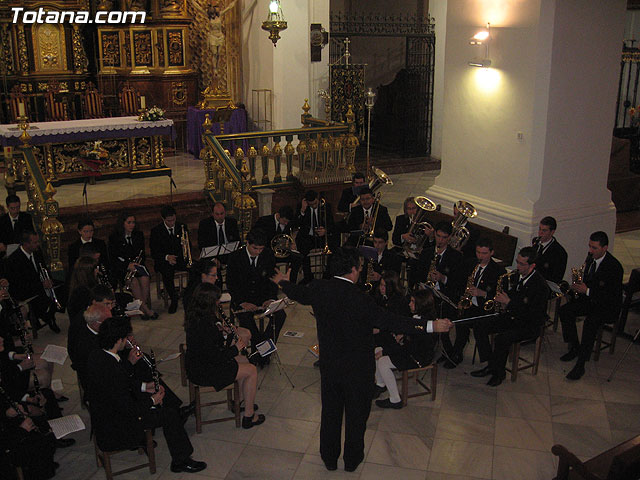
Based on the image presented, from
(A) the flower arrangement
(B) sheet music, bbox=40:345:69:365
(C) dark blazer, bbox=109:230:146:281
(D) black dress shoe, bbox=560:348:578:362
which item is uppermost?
(A) the flower arrangement

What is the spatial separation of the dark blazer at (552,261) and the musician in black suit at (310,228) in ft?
8.90

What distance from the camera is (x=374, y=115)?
1762 cm

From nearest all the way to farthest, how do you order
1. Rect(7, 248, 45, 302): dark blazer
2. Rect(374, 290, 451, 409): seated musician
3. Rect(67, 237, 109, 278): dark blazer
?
Rect(374, 290, 451, 409): seated musician, Rect(7, 248, 45, 302): dark blazer, Rect(67, 237, 109, 278): dark blazer

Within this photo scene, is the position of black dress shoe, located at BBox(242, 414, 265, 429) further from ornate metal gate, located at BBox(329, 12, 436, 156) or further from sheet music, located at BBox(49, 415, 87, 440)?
ornate metal gate, located at BBox(329, 12, 436, 156)

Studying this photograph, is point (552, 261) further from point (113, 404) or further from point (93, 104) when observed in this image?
point (93, 104)

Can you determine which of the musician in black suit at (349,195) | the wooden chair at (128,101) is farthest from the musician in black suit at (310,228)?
the wooden chair at (128,101)

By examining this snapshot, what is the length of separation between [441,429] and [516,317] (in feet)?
4.68

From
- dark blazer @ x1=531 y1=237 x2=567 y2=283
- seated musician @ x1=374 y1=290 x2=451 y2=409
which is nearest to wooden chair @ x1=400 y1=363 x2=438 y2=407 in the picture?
seated musician @ x1=374 y1=290 x2=451 y2=409

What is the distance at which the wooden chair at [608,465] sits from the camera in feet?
13.3

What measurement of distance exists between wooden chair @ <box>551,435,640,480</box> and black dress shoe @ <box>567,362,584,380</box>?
6.99ft

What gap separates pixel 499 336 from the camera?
6387 mm

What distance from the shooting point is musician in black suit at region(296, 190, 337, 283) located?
8828mm

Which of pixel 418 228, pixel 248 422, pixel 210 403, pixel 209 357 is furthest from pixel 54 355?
pixel 418 228

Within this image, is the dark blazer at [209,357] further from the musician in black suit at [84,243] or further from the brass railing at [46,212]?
the brass railing at [46,212]
